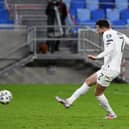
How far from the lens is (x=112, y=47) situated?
47.9ft

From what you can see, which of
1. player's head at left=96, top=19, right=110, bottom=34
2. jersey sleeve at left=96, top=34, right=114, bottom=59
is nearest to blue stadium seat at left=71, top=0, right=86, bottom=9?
player's head at left=96, top=19, right=110, bottom=34

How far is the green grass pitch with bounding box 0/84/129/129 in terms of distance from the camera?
13683mm

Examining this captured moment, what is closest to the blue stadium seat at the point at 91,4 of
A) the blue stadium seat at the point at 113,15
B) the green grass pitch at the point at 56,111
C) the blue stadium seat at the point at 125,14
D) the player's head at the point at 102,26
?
the blue stadium seat at the point at 113,15

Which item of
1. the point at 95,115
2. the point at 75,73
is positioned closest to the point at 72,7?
the point at 75,73

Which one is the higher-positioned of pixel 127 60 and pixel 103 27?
pixel 103 27

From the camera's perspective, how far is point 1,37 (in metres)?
29.2

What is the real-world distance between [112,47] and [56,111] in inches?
126

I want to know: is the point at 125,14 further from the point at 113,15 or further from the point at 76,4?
the point at 76,4

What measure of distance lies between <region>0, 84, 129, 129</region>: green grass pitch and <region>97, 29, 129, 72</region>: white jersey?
1.16m

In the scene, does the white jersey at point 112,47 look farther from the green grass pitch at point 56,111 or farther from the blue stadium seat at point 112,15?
the blue stadium seat at point 112,15

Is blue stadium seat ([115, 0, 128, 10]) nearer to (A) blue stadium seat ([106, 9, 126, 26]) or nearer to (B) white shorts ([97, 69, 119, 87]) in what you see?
(A) blue stadium seat ([106, 9, 126, 26])

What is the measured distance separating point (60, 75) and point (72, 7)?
5.15 m

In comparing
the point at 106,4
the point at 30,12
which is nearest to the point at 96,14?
the point at 106,4

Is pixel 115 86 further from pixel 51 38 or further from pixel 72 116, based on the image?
pixel 72 116
